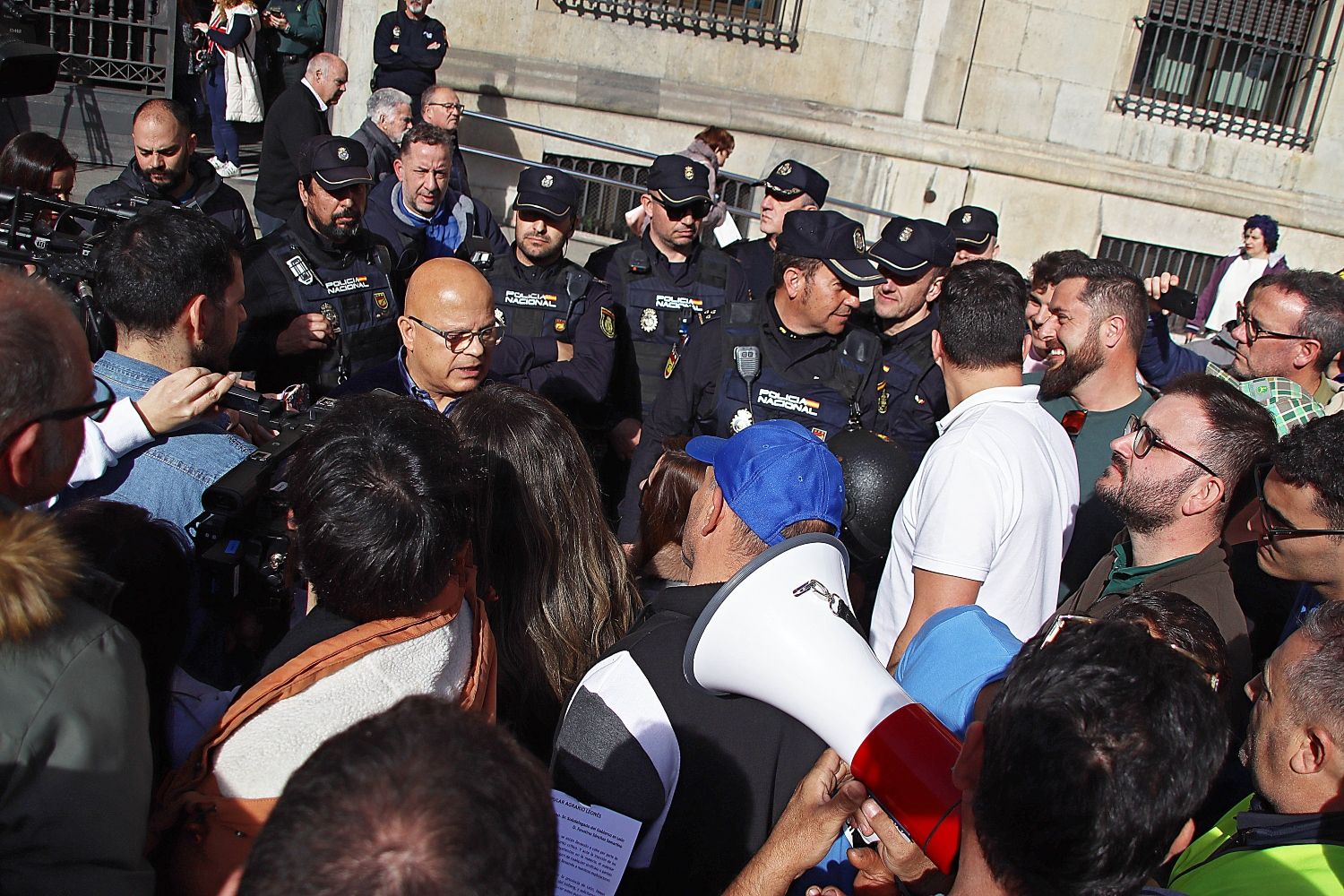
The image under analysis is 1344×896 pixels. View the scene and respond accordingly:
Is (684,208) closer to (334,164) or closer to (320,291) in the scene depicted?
(334,164)

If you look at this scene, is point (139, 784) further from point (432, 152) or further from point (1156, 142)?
point (1156, 142)

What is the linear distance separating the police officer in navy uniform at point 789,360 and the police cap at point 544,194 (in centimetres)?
111

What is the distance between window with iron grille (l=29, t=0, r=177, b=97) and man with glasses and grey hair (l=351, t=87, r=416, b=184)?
415 cm

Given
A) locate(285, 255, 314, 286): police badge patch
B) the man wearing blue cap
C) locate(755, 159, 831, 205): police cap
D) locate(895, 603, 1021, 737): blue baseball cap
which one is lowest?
the man wearing blue cap

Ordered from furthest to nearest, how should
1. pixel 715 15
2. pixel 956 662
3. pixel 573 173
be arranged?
pixel 715 15 → pixel 573 173 → pixel 956 662

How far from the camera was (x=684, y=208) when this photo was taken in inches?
209

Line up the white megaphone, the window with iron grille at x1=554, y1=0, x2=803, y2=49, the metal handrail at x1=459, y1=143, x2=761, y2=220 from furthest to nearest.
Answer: the window with iron grille at x1=554, y1=0, x2=803, y2=49 < the metal handrail at x1=459, y1=143, x2=761, y2=220 < the white megaphone

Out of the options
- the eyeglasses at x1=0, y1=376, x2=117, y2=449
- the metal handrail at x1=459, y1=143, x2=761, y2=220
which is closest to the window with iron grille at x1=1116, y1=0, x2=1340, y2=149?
the metal handrail at x1=459, y1=143, x2=761, y2=220

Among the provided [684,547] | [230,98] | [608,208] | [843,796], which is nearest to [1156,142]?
[608,208]

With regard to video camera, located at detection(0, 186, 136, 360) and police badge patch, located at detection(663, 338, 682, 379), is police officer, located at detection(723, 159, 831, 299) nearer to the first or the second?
police badge patch, located at detection(663, 338, 682, 379)

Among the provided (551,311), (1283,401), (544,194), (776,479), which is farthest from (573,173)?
(776,479)

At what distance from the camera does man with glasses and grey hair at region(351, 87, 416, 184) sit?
7027mm

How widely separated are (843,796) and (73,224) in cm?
374

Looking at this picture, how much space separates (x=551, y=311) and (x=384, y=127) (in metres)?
3.17
